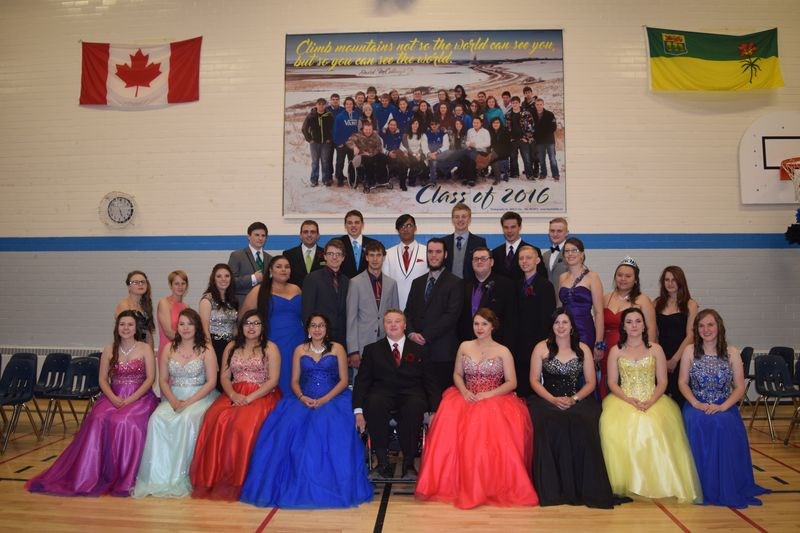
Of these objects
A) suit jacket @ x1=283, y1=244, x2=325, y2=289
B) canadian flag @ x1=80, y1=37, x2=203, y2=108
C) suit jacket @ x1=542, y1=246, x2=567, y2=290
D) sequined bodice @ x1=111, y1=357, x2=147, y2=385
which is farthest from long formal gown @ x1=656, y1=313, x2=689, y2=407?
canadian flag @ x1=80, y1=37, x2=203, y2=108

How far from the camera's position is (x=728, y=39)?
7949mm

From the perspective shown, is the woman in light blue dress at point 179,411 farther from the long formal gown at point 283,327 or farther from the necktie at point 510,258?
the necktie at point 510,258

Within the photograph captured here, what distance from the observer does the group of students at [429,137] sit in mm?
7926

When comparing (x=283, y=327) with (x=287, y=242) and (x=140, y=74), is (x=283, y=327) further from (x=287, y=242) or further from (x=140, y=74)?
(x=140, y=74)

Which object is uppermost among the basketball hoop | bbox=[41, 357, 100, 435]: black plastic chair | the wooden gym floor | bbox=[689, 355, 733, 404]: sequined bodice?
the basketball hoop

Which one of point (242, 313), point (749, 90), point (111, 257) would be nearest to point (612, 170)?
point (749, 90)

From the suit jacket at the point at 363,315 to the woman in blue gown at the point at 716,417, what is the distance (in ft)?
8.30

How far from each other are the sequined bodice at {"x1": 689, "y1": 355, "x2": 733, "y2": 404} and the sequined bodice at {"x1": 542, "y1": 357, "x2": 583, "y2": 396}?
93 cm

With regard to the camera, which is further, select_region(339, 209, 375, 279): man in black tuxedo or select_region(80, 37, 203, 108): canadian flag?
select_region(80, 37, 203, 108): canadian flag

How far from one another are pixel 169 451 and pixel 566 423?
9.99 feet

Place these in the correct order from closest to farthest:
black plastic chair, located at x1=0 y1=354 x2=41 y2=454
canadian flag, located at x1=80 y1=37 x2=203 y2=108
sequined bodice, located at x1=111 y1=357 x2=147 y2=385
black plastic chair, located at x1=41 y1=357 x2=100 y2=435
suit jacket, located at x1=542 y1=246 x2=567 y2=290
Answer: sequined bodice, located at x1=111 y1=357 x2=147 y2=385 → suit jacket, located at x1=542 y1=246 x2=567 y2=290 → black plastic chair, located at x1=0 y1=354 x2=41 y2=454 → black plastic chair, located at x1=41 y1=357 x2=100 y2=435 → canadian flag, located at x1=80 y1=37 x2=203 y2=108

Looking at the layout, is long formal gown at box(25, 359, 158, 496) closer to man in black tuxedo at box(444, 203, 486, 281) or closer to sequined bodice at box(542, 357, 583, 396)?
man in black tuxedo at box(444, 203, 486, 281)

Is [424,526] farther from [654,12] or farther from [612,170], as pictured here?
[654,12]

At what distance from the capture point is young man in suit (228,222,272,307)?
5617 millimetres
